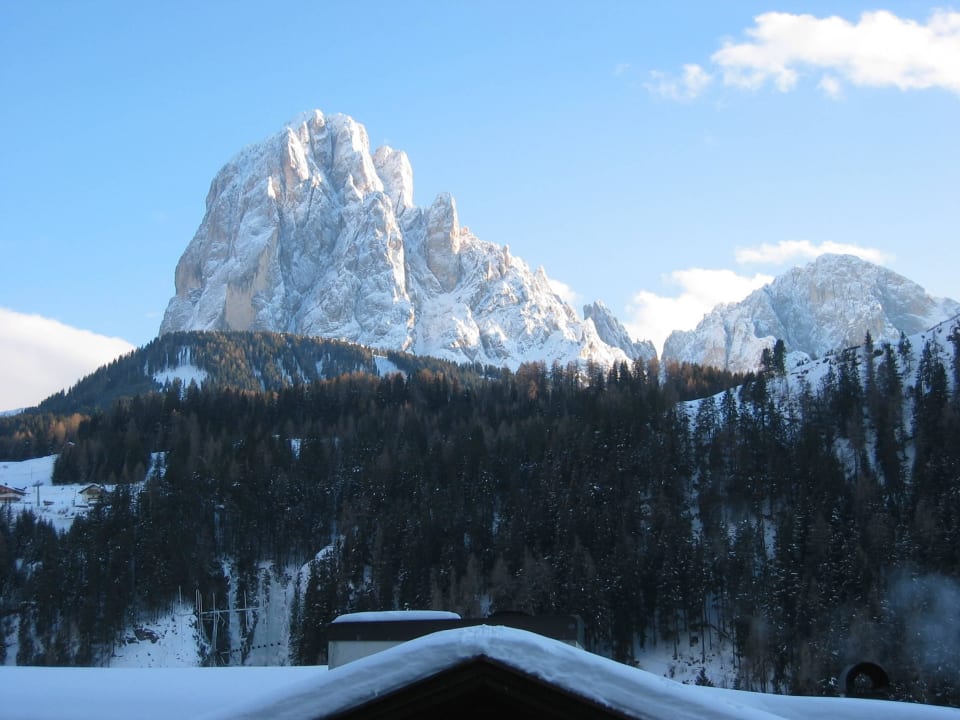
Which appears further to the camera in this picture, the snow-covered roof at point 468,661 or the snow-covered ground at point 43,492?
the snow-covered ground at point 43,492

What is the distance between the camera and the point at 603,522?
86.3m

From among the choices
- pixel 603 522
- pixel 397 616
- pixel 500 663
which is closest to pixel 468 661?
pixel 500 663

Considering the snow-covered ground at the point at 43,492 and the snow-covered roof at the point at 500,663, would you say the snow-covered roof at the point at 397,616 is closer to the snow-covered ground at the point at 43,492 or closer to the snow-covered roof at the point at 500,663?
the snow-covered roof at the point at 500,663

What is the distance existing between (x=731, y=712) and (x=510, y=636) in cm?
94

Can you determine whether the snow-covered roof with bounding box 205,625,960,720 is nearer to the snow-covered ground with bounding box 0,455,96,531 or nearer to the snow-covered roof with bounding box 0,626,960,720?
the snow-covered roof with bounding box 0,626,960,720

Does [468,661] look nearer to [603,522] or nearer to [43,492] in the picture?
[603,522]

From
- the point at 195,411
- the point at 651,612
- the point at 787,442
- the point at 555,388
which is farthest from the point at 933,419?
the point at 195,411

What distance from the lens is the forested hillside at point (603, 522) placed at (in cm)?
7250

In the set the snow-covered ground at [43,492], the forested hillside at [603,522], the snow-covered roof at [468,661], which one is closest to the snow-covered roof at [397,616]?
Answer: the snow-covered roof at [468,661]

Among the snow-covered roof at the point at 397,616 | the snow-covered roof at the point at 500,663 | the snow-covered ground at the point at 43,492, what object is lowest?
the snow-covered roof at the point at 397,616

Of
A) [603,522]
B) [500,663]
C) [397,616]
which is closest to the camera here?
[500,663]

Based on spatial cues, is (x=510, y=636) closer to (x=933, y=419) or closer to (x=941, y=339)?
(x=933, y=419)

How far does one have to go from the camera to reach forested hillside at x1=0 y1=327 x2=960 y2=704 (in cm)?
7250

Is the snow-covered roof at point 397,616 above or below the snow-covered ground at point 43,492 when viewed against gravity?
below
